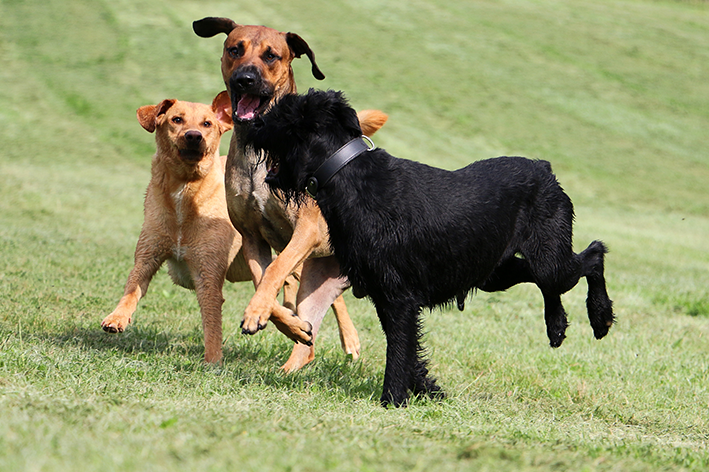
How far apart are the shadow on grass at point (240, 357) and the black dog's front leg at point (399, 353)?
17 centimetres

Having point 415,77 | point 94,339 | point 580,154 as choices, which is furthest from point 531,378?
point 415,77

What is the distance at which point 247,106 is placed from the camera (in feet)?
17.6

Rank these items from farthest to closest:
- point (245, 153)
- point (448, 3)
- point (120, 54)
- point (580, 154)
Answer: point (448, 3)
point (120, 54)
point (580, 154)
point (245, 153)

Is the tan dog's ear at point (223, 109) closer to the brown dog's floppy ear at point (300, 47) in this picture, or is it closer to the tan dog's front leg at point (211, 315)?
the brown dog's floppy ear at point (300, 47)

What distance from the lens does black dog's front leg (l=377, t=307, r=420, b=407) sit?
4.56 metres

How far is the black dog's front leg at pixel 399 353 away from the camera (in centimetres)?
456

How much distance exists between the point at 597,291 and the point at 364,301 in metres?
3.87

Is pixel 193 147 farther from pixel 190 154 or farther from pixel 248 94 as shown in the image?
pixel 248 94

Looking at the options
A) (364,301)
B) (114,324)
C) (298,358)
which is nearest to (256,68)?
(114,324)

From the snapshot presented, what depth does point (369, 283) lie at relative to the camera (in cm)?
453

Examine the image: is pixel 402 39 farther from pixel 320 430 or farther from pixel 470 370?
pixel 320 430

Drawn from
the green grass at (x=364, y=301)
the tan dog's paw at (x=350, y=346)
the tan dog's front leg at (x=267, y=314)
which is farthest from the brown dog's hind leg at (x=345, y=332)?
the tan dog's front leg at (x=267, y=314)

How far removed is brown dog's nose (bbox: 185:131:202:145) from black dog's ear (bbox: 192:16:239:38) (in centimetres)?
90

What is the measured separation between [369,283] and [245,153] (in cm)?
143
